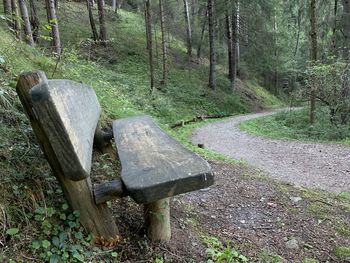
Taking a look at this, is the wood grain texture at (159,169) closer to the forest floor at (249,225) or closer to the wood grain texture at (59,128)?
the wood grain texture at (59,128)

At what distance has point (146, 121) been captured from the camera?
146 inches

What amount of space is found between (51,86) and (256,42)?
2372cm

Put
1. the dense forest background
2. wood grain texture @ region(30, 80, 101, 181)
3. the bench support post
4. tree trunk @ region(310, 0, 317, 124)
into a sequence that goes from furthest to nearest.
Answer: tree trunk @ region(310, 0, 317, 124), the dense forest background, the bench support post, wood grain texture @ region(30, 80, 101, 181)

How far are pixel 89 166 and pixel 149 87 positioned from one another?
14969 millimetres

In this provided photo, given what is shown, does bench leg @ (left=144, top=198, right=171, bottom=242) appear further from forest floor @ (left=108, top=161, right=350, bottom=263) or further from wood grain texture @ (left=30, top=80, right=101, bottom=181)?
wood grain texture @ (left=30, top=80, right=101, bottom=181)

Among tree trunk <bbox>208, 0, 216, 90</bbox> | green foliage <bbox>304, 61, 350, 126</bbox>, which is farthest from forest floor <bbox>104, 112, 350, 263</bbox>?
tree trunk <bbox>208, 0, 216, 90</bbox>

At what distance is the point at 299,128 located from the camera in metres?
13.2

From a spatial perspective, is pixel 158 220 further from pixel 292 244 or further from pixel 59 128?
pixel 292 244

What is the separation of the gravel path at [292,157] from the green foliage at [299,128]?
111cm

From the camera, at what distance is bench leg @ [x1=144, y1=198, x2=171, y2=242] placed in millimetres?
2381

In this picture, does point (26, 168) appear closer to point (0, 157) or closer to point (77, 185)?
point (0, 157)

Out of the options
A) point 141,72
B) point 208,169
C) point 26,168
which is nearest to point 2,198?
point 26,168

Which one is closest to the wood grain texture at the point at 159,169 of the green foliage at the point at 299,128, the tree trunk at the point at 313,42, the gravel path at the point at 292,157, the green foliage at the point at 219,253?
the green foliage at the point at 219,253

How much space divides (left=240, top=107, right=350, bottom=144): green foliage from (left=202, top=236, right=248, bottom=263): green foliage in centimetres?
816
